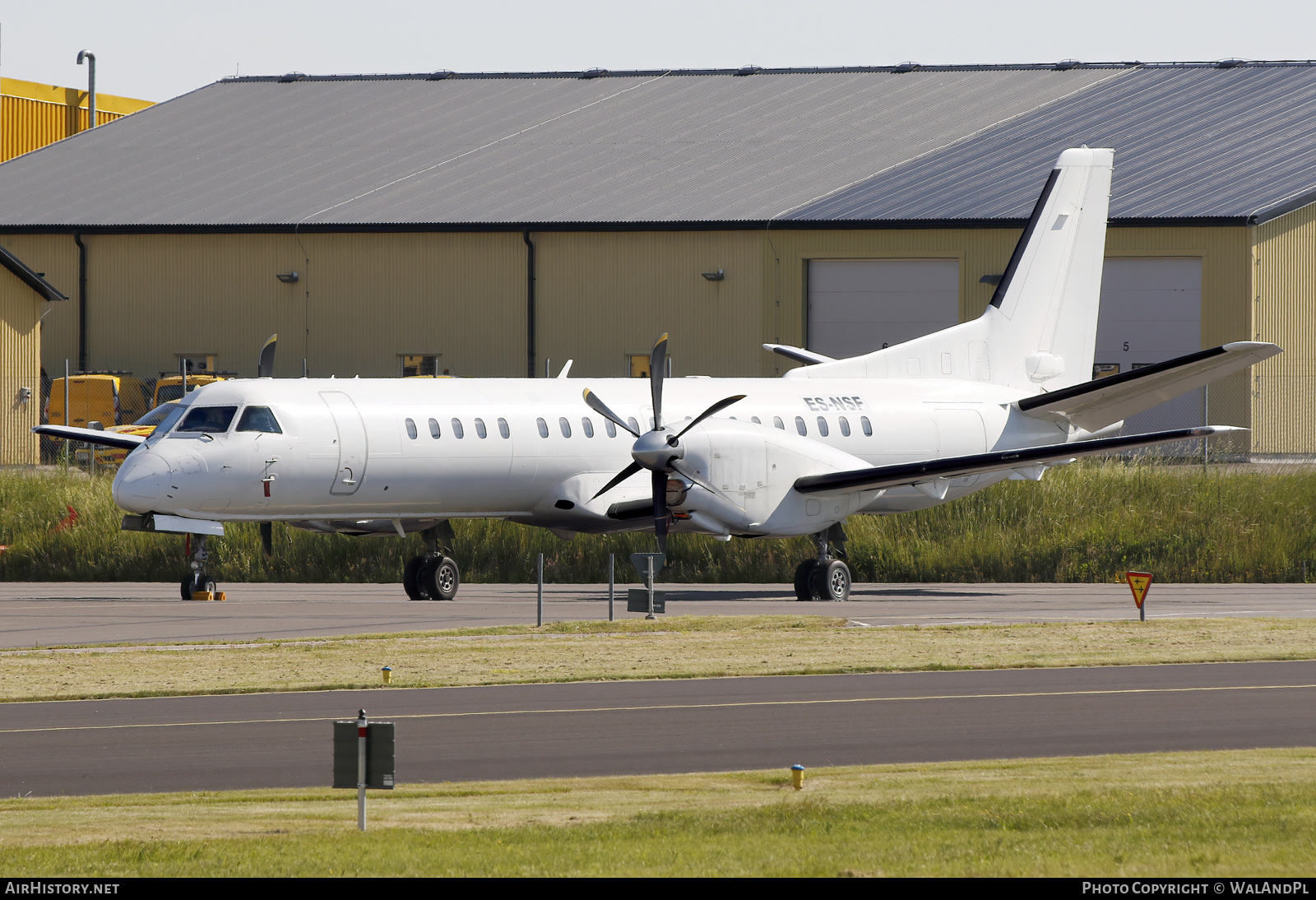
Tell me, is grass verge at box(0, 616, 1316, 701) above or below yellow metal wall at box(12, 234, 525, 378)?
below

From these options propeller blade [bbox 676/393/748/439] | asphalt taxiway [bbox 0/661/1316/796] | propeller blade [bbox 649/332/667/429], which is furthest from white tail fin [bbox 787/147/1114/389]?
asphalt taxiway [bbox 0/661/1316/796]

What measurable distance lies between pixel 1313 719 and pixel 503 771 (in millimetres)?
6888

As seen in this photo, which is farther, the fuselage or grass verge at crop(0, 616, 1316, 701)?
the fuselage

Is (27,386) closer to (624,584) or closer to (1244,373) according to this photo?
(624,584)

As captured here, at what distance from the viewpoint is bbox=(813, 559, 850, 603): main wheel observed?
28.2 metres

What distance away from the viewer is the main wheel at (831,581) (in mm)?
28219

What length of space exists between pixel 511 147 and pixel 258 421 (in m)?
32.9

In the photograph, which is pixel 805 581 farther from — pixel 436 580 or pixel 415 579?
pixel 415 579

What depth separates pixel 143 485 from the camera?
82.0ft

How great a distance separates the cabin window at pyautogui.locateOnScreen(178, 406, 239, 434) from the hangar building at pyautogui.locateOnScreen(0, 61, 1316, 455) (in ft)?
82.6

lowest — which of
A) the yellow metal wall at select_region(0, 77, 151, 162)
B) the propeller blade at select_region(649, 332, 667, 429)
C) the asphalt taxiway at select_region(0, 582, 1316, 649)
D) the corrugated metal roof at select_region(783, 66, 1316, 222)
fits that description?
the asphalt taxiway at select_region(0, 582, 1316, 649)

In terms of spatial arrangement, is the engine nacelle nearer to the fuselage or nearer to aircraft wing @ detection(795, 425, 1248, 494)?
the fuselage

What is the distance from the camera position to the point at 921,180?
168 feet

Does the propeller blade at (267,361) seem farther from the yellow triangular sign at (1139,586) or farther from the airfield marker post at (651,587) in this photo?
the yellow triangular sign at (1139,586)
